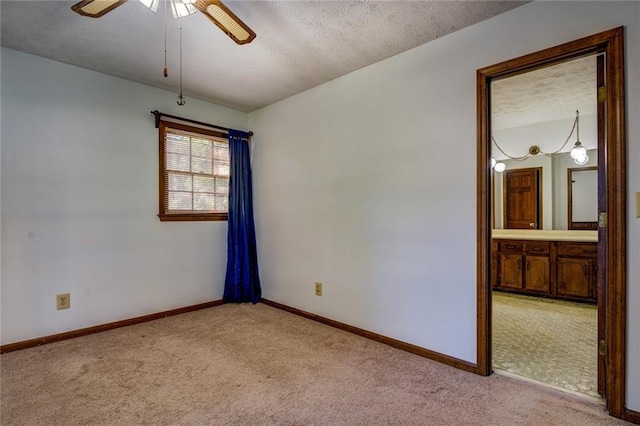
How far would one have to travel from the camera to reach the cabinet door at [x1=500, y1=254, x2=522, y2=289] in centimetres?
420

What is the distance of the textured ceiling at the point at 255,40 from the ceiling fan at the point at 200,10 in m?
0.35

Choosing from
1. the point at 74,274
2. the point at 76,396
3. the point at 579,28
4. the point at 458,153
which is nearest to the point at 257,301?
the point at 74,274

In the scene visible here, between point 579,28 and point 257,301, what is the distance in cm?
370

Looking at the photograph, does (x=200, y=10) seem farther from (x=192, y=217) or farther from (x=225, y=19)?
(x=192, y=217)

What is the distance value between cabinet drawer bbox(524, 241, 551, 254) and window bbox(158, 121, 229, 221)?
387 centimetres

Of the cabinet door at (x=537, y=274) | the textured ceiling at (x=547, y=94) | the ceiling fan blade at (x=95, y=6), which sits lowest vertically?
the cabinet door at (x=537, y=274)

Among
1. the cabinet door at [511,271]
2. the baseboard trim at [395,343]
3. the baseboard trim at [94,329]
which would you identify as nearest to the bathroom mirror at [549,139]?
the cabinet door at [511,271]

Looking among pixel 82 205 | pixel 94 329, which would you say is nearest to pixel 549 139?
pixel 82 205

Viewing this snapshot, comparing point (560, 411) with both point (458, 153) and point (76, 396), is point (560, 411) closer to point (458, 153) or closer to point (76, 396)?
point (458, 153)

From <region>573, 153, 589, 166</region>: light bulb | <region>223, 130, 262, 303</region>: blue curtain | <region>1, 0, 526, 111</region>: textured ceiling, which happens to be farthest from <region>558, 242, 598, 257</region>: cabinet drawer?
<region>223, 130, 262, 303</region>: blue curtain

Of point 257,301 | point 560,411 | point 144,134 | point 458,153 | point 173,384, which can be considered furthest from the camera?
point 257,301

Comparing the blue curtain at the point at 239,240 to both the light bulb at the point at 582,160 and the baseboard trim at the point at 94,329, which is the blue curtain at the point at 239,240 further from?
the light bulb at the point at 582,160

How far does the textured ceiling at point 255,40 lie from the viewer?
6.51ft

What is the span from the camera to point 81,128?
2.82m
